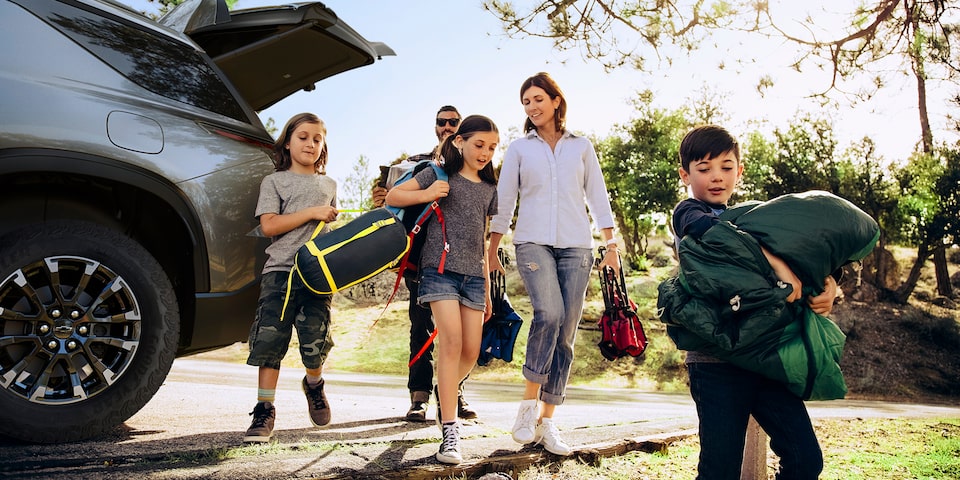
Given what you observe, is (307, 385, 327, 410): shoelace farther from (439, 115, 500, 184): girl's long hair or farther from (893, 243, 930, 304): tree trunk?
(893, 243, 930, 304): tree trunk

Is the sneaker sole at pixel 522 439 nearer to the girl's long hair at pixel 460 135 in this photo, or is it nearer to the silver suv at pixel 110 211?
the girl's long hair at pixel 460 135

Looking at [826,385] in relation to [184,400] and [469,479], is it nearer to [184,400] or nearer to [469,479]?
[469,479]

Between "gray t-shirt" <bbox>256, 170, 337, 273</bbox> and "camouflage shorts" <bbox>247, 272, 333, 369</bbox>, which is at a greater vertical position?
→ "gray t-shirt" <bbox>256, 170, 337, 273</bbox>

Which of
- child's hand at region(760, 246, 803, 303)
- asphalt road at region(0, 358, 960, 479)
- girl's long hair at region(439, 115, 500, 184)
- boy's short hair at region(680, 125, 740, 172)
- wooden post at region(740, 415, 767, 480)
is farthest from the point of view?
girl's long hair at region(439, 115, 500, 184)

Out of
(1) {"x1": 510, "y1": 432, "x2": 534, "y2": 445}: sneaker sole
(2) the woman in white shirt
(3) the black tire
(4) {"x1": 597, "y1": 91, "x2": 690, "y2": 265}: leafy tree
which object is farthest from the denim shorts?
(4) {"x1": 597, "y1": 91, "x2": 690, "y2": 265}: leafy tree

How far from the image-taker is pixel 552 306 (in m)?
3.70

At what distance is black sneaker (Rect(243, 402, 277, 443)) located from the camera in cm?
358

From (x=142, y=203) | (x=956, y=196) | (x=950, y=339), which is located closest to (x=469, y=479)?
(x=142, y=203)

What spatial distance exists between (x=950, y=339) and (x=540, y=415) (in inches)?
798

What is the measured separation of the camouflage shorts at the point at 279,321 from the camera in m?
3.67

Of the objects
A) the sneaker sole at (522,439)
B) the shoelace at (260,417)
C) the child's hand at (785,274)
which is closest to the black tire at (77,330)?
the shoelace at (260,417)

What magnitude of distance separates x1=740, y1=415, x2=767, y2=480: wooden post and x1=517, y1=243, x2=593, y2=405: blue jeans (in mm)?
965

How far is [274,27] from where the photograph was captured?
4211mm

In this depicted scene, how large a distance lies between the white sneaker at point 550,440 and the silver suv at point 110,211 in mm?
1675
